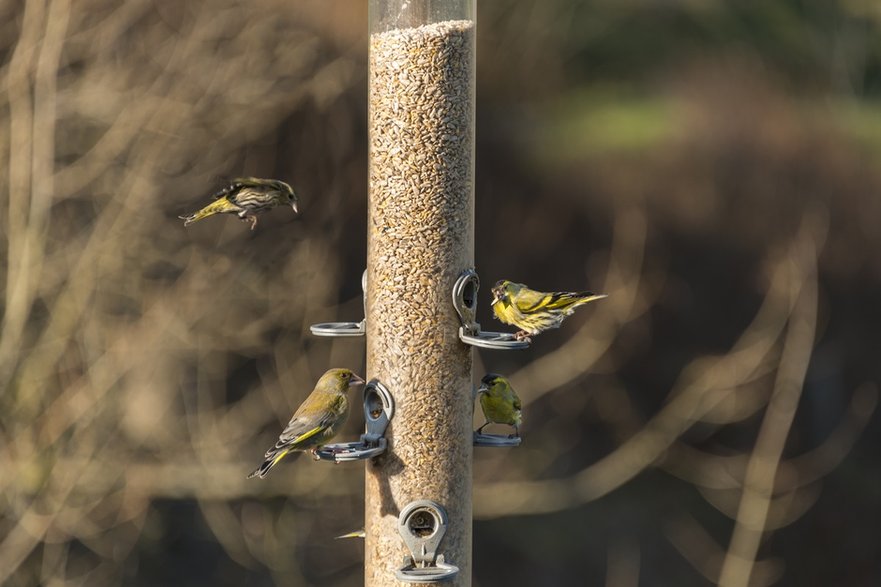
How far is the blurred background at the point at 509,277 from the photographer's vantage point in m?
8.58

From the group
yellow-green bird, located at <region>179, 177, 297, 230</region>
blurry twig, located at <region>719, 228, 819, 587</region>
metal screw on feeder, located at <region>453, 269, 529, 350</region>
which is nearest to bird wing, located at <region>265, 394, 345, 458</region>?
metal screw on feeder, located at <region>453, 269, 529, 350</region>

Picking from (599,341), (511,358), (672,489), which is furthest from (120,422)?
(672,489)

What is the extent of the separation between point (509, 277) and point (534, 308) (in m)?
5.10

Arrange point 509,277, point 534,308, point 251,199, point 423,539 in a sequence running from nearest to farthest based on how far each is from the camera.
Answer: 1. point 423,539
2. point 534,308
3. point 251,199
4. point 509,277

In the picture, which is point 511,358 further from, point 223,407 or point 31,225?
point 31,225

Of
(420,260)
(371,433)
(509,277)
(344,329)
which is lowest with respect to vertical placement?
(509,277)

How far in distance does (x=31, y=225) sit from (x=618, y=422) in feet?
15.8

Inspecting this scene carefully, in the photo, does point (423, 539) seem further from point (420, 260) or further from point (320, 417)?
point (420, 260)

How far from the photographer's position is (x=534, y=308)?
5051 millimetres

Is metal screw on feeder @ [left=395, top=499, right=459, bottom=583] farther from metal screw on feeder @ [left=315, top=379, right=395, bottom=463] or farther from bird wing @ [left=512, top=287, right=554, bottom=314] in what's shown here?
bird wing @ [left=512, top=287, right=554, bottom=314]

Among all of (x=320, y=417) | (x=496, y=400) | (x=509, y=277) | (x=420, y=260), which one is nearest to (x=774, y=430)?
(x=509, y=277)

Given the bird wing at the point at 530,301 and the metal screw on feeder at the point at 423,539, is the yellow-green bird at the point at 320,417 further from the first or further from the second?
the bird wing at the point at 530,301

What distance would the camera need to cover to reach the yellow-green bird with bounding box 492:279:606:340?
4996 millimetres

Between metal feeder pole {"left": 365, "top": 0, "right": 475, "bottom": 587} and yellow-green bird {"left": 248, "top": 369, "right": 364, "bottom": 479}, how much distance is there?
251 mm
